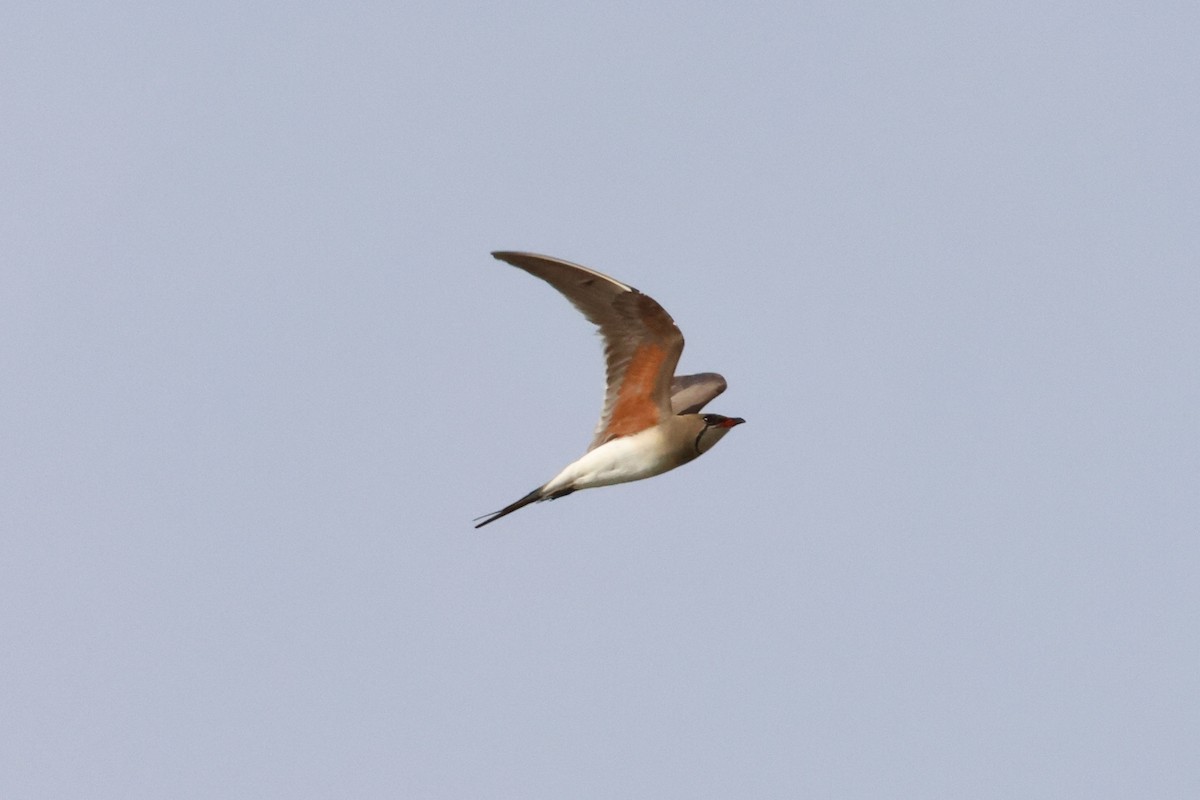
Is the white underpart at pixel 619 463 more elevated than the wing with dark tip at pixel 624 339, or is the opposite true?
the wing with dark tip at pixel 624 339

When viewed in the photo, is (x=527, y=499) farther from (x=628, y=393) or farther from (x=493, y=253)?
(x=493, y=253)

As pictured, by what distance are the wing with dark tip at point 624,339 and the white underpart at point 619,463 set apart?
18 centimetres

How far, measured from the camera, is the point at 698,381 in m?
20.4

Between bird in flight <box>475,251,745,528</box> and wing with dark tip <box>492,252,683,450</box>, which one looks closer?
wing with dark tip <box>492,252,683,450</box>

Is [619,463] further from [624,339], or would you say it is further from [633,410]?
[624,339]

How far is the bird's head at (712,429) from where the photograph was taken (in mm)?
18328

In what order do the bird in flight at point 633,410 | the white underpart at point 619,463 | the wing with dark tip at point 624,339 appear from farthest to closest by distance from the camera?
the white underpart at point 619,463, the bird in flight at point 633,410, the wing with dark tip at point 624,339

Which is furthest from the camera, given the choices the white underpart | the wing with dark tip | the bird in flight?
the white underpart

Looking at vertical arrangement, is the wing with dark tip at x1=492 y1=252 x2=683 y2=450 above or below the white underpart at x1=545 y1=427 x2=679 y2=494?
above

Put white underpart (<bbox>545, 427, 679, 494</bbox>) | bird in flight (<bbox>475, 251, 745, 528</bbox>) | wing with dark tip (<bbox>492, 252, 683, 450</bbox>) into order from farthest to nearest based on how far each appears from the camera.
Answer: white underpart (<bbox>545, 427, 679, 494</bbox>) → bird in flight (<bbox>475, 251, 745, 528</bbox>) → wing with dark tip (<bbox>492, 252, 683, 450</bbox>)

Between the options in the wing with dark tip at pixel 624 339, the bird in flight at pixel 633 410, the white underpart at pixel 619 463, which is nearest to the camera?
the wing with dark tip at pixel 624 339

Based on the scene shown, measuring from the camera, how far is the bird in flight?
666 inches

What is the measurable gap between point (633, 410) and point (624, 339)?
100cm

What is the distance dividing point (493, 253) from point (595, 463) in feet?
9.43
